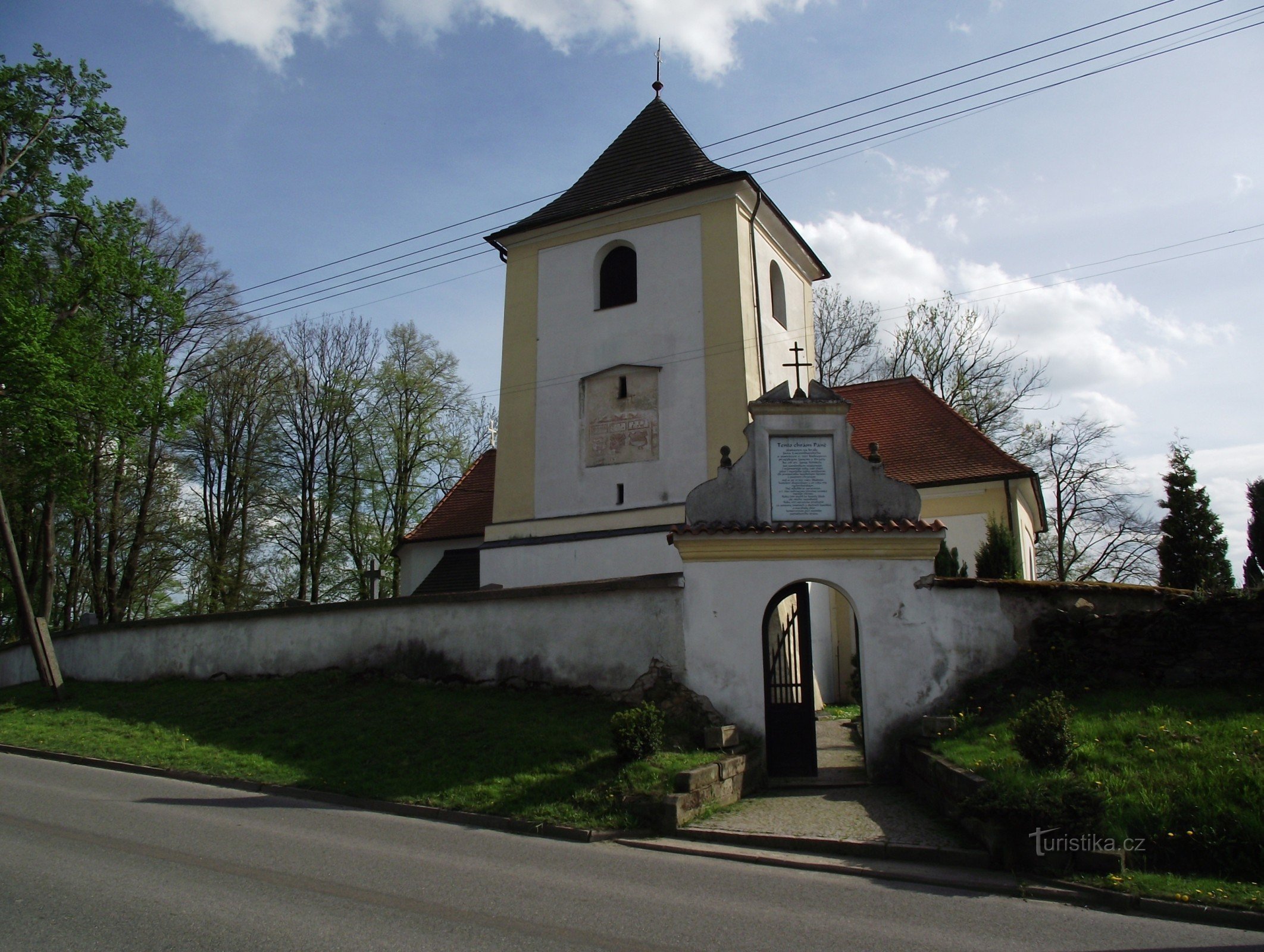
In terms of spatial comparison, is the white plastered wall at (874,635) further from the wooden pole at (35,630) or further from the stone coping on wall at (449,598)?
the wooden pole at (35,630)

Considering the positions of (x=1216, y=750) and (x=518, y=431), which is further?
(x=518, y=431)

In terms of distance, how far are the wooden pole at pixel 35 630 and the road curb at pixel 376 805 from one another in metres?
5.88

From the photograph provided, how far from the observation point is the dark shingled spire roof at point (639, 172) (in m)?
20.0

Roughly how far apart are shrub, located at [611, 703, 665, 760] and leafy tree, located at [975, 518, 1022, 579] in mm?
9520

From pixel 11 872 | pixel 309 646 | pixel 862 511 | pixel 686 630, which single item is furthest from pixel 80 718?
pixel 862 511

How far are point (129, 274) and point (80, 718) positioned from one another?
11.0 m

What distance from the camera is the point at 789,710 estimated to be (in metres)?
11.3

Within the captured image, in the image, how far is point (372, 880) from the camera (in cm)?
668

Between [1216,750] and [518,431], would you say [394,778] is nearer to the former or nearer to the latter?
[1216,750]

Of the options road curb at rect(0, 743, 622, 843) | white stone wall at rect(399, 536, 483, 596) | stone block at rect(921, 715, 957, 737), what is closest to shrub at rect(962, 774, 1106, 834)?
stone block at rect(921, 715, 957, 737)

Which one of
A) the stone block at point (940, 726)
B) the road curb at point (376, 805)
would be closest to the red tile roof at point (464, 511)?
the road curb at point (376, 805)

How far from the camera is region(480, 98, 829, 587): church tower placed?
60.4 feet

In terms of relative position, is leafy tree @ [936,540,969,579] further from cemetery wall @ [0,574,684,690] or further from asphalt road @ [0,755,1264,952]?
asphalt road @ [0,755,1264,952]

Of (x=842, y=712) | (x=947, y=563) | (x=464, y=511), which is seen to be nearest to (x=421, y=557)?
(x=464, y=511)
